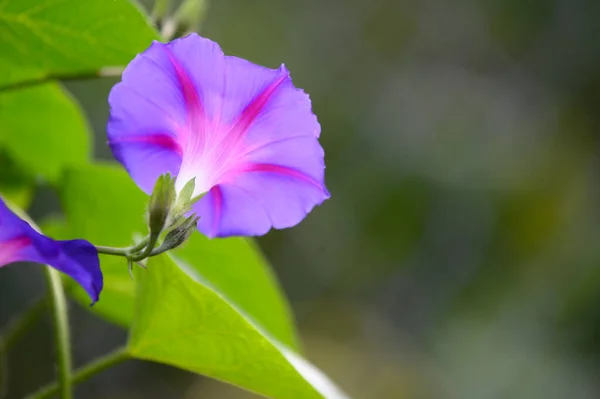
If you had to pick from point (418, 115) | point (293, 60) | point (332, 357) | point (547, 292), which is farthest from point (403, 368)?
point (293, 60)

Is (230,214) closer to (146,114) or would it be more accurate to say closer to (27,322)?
(146,114)

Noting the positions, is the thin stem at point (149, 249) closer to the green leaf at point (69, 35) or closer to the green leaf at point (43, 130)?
the green leaf at point (69, 35)

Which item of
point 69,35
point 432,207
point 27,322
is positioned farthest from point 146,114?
point 432,207

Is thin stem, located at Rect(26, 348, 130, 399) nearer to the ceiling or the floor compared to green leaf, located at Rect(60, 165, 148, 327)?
nearer to the floor

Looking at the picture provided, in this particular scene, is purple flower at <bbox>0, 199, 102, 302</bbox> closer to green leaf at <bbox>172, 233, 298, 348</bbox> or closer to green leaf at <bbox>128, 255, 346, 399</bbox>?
green leaf at <bbox>128, 255, 346, 399</bbox>

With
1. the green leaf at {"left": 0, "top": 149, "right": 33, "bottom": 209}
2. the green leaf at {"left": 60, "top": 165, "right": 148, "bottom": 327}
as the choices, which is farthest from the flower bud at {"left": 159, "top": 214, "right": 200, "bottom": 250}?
the green leaf at {"left": 0, "top": 149, "right": 33, "bottom": 209}

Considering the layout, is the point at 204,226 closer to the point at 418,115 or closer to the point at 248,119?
the point at 248,119
